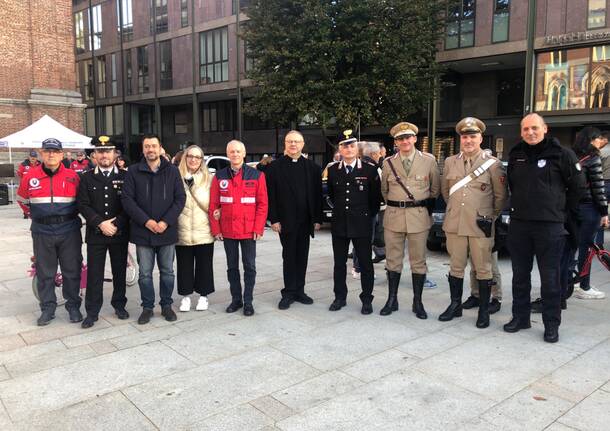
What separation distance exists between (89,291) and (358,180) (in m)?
2.91

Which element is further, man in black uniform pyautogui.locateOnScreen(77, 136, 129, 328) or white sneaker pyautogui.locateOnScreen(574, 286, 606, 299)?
white sneaker pyautogui.locateOnScreen(574, 286, 606, 299)

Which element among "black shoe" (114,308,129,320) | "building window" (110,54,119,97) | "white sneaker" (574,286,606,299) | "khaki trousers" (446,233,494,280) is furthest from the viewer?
"building window" (110,54,119,97)

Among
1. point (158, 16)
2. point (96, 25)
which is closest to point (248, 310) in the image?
point (158, 16)

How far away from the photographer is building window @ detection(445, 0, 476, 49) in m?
21.7

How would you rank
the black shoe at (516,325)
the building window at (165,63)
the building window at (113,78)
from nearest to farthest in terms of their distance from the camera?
the black shoe at (516,325), the building window at (165,63), the building window at (113,78)

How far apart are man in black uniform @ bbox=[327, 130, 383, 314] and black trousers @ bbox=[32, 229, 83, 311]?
8.54ft

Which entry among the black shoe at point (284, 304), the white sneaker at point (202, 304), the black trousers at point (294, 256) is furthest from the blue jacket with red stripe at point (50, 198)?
the black shoe at point (284, 304)

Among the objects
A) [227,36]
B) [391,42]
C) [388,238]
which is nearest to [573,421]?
[388,238]

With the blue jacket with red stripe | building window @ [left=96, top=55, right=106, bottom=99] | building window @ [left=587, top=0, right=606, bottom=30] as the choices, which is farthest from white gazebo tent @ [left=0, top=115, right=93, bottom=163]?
building window @ [left=96, top=55, right=106, bottom=99]

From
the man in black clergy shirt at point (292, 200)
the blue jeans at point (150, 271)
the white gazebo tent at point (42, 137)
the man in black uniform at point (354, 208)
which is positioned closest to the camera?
the blue jeans at point (150, 271)

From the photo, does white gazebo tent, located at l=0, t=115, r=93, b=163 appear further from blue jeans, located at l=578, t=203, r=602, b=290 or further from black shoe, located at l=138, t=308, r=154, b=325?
blue jeans, located at l=578, t=203, r=602, b=290

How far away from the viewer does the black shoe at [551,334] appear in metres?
4.50

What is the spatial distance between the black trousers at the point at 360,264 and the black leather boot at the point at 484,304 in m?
1.10

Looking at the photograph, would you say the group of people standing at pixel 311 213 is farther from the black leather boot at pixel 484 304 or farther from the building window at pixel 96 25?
the building window at pixel 96 25
